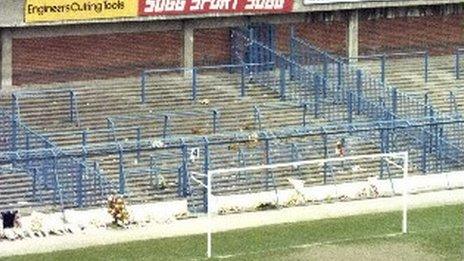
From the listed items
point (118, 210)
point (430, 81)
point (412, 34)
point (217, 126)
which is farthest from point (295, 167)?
point (412, 34)

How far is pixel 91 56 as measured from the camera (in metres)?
53.0

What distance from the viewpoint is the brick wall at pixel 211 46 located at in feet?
180

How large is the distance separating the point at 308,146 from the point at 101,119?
5.75m

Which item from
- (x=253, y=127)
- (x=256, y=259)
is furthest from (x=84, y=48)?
(x=256, y=259)

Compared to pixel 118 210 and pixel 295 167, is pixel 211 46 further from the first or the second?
pixel 118 210

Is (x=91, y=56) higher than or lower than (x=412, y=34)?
lower

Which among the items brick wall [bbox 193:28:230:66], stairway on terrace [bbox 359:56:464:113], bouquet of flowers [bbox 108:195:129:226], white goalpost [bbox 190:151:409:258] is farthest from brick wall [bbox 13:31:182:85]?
bouquet of flowers [bbox 108:195:129:226]

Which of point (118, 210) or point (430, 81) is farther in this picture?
point (430, 81)

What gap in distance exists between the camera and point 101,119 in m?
50.6

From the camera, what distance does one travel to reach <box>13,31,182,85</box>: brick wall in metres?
51.8

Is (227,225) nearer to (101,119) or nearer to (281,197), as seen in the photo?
(281,197)

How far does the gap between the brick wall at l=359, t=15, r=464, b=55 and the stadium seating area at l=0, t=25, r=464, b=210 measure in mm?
1389

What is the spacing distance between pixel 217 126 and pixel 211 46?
468 cm

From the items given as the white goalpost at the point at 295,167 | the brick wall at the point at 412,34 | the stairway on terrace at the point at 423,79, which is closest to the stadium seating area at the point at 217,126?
the stairway on terrace at the point at 423,79
